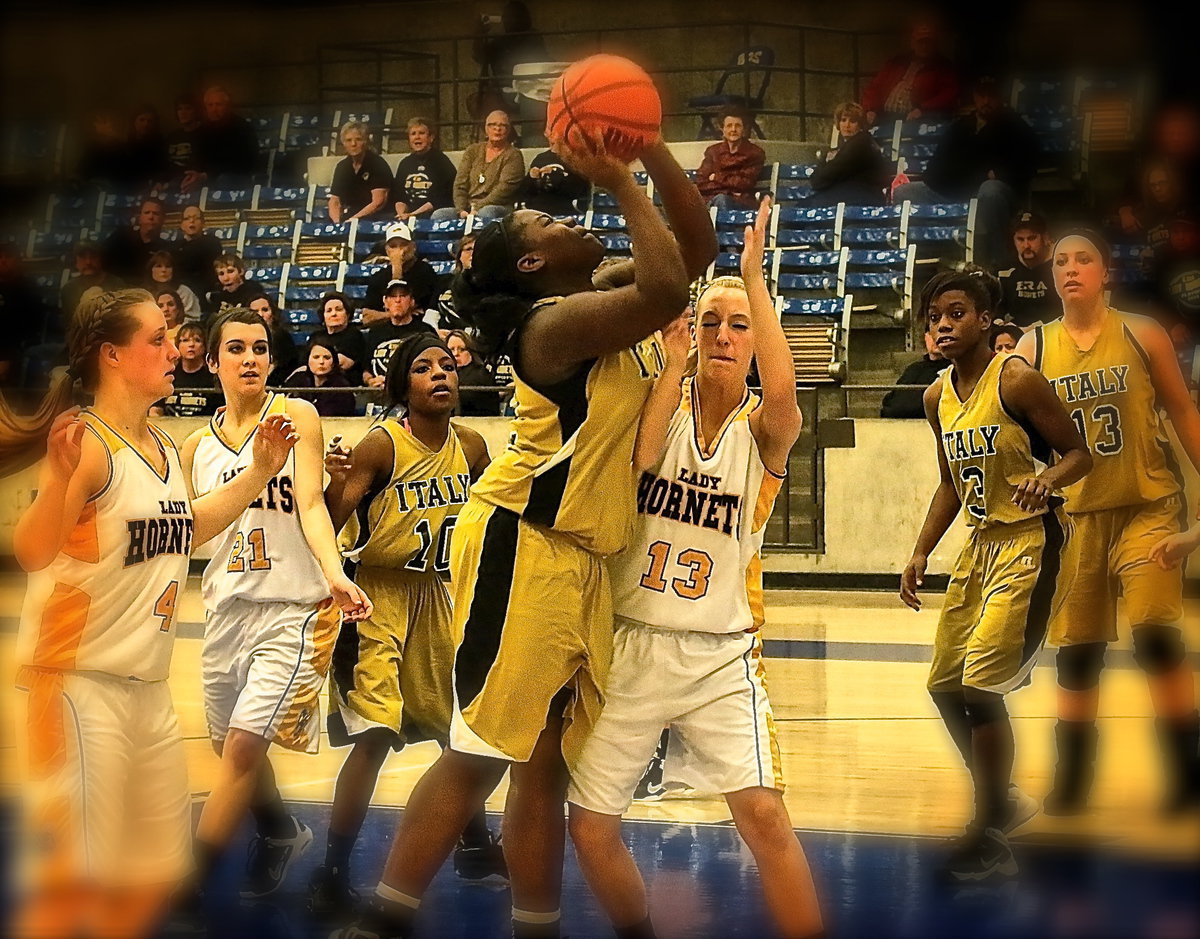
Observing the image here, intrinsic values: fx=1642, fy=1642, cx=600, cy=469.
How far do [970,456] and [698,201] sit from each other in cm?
194

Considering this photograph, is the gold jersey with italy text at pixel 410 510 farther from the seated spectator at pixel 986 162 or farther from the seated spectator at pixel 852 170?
the seated spectator at pixel 852 170

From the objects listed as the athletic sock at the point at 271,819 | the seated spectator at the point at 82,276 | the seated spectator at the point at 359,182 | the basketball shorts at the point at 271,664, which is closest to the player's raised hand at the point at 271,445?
the basketball shorts at the point at 271,664

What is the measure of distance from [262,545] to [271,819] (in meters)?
0.82

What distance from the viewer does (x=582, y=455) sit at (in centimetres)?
356

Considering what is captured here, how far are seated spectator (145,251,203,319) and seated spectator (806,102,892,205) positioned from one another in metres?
5.41

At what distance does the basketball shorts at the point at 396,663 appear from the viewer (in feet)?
15.0

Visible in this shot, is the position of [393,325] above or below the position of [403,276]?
below

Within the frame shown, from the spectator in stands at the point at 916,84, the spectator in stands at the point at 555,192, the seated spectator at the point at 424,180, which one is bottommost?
the spectator in stands at the point at 555,192

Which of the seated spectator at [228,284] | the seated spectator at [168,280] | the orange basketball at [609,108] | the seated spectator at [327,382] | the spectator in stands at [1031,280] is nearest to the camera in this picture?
the orange basketball at [609,108]

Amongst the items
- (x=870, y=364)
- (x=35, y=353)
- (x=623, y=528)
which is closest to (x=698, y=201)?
(x=623, y=528)

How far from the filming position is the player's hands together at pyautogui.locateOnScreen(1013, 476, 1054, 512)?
4.73m

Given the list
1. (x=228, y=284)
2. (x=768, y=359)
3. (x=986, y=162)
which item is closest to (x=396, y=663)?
Answer: (x=768, y=359)

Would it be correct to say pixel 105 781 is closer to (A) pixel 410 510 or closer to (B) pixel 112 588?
(B) pixel 112 588

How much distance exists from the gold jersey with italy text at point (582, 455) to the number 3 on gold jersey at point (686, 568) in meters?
0.14
